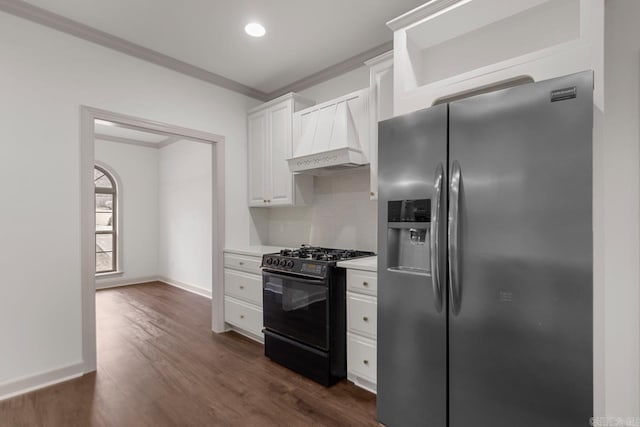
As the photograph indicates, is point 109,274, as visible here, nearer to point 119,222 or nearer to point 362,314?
point 119,222

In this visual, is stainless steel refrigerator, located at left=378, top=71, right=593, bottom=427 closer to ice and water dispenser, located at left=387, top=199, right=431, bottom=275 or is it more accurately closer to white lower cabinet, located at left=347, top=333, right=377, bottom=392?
ice and water dispenser, located at left=387, top=199, right=431, bottom=275

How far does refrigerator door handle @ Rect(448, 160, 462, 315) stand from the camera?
1.55 meters

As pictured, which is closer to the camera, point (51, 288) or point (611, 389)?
point (611, 389)

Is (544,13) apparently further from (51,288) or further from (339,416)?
(51,288)

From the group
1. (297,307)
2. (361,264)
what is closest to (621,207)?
(361,264)

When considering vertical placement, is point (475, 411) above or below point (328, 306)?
below

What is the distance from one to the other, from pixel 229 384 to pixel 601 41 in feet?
10.2

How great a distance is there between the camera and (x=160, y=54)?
10.2 ft

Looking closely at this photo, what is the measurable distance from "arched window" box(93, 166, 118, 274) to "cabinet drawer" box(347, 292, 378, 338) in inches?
223

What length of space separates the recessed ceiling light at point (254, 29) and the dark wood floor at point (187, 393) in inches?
115

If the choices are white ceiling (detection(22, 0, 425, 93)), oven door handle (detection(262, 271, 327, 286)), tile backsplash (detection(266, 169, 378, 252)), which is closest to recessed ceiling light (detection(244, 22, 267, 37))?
white ceiling (detection(22, 0, 425, 93))

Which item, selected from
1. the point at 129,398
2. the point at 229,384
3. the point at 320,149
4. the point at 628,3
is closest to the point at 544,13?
the point at 628,3

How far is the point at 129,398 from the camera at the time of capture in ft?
7.41

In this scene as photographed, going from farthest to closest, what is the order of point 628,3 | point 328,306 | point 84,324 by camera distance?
1. point 84,324
2. point 328,306
3. point 628,3
